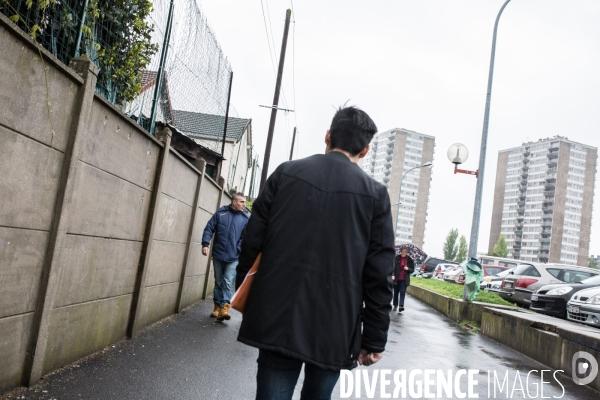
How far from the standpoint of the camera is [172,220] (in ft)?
22.4

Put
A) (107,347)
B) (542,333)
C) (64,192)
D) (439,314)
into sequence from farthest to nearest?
(439,314), (542,333), (107,347), (64,192)

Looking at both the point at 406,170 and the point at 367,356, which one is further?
the point at 406,170

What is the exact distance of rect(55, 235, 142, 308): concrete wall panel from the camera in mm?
3945

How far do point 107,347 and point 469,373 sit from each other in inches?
166

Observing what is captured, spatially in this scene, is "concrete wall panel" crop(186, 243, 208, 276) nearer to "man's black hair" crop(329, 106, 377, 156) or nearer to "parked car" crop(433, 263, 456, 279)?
"man's black hair" crop(329, 106, 377, 156)

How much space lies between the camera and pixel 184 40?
22.9ft

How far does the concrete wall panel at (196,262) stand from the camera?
838cm

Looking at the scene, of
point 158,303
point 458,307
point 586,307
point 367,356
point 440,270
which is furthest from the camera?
point 440,270

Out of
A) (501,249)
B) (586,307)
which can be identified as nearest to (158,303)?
(586,307)

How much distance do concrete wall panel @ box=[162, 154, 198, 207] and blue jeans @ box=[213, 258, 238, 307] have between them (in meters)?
1.07

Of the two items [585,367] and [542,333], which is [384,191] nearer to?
[585,367]

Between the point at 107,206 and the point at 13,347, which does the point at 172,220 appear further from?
the point at 13,347

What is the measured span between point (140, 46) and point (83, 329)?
2850 millimetres

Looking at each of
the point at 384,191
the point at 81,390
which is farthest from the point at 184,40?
the point at 384,191
